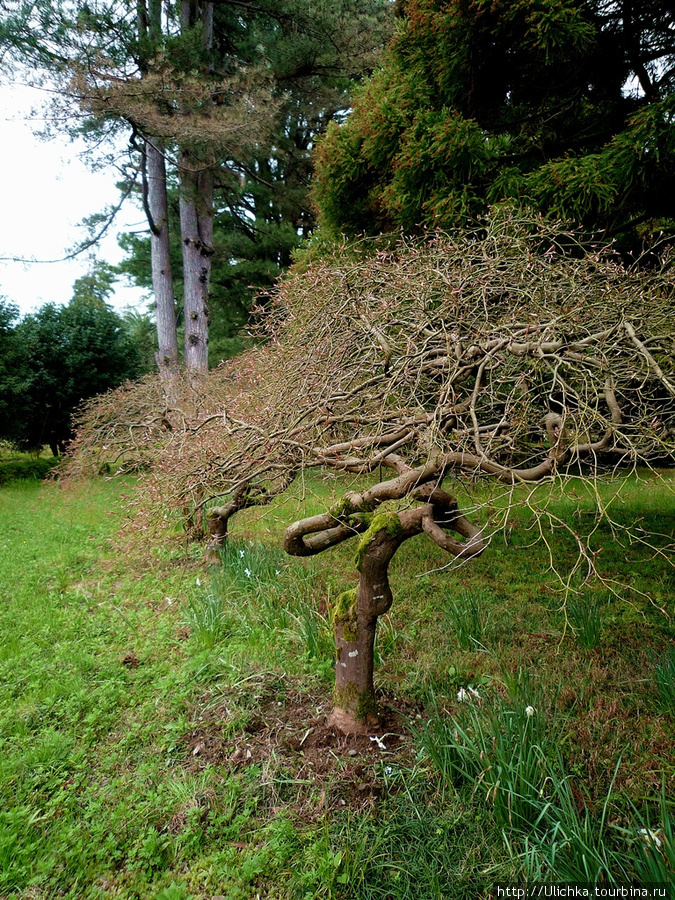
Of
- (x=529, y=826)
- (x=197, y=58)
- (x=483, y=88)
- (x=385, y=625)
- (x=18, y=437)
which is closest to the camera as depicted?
(x=529, y=826)

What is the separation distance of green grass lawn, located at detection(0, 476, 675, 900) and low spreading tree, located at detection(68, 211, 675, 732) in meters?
0.30

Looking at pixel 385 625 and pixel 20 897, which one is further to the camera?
pixel 385 625

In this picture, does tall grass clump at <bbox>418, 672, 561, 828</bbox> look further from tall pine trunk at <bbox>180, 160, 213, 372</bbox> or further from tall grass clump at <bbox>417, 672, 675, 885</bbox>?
tall pine trunk at <bbox>180, 160, 213, 372</bbox>

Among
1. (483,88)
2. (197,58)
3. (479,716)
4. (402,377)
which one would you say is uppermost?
(197,58)

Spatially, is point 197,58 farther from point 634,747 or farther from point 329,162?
point 634,747

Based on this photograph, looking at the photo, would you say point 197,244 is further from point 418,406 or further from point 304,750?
point 304,750

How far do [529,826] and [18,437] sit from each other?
46.8 ft

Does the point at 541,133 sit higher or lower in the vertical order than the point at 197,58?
lower

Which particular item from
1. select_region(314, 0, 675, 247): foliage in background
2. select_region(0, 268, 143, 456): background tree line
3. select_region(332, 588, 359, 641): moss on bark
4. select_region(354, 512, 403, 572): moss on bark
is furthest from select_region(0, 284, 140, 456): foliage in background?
select_region(354, 512, 403, 572): moss on bark

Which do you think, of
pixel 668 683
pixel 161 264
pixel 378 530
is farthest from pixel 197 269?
pixel 668 683

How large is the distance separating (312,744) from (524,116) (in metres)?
6.65

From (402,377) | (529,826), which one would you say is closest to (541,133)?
(402,377)

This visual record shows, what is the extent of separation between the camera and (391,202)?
5602mm

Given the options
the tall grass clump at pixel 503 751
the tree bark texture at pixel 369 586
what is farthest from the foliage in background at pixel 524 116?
the tall grass clump at pixel 503 751
